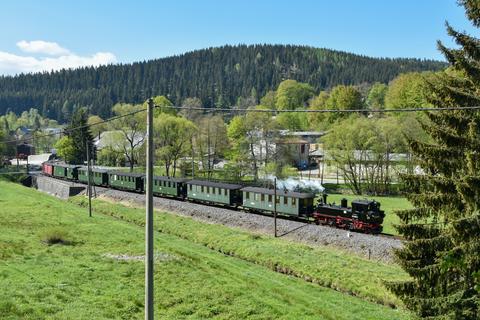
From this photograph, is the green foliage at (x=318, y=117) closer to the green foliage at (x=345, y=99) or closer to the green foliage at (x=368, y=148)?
the green foliage at (x=345, y=99)

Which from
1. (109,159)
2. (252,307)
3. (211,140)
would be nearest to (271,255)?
(252,307)

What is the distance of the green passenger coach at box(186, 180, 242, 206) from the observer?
1676 inches

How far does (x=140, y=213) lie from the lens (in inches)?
1679

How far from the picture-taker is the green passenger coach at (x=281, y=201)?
35.9 meters

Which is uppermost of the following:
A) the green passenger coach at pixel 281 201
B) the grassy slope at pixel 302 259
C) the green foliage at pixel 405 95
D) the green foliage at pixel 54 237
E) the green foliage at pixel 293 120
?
the green foliage at pixel 405 95

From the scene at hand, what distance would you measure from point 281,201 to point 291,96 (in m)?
115

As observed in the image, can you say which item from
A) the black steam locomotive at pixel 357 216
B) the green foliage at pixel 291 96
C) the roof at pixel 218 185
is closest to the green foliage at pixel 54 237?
the roof at pixel 218 185

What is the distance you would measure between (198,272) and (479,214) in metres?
15.0

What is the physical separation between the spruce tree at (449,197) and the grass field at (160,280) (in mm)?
5841

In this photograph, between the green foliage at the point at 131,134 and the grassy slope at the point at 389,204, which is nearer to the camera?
the grassy slope at the point at 389,204

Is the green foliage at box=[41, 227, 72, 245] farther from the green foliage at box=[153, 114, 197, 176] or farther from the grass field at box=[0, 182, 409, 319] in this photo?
the green foliage at box=[153, 114, 197, 176]

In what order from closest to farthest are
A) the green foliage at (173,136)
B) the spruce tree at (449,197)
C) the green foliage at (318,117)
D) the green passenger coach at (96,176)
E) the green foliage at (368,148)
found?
1. the spruce tree at (449,197)
2. the green foliage at (368,148)
3. the green passenger coach at (96,176)
4. the green foliage at (173,136)
5. the green foliage at (318,117)

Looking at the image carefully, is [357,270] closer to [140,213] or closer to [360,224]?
[360,224]

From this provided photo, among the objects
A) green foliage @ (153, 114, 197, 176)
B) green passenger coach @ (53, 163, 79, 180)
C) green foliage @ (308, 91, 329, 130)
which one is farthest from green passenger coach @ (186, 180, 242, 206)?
green foliage @ (308, 91, 329, 130)
